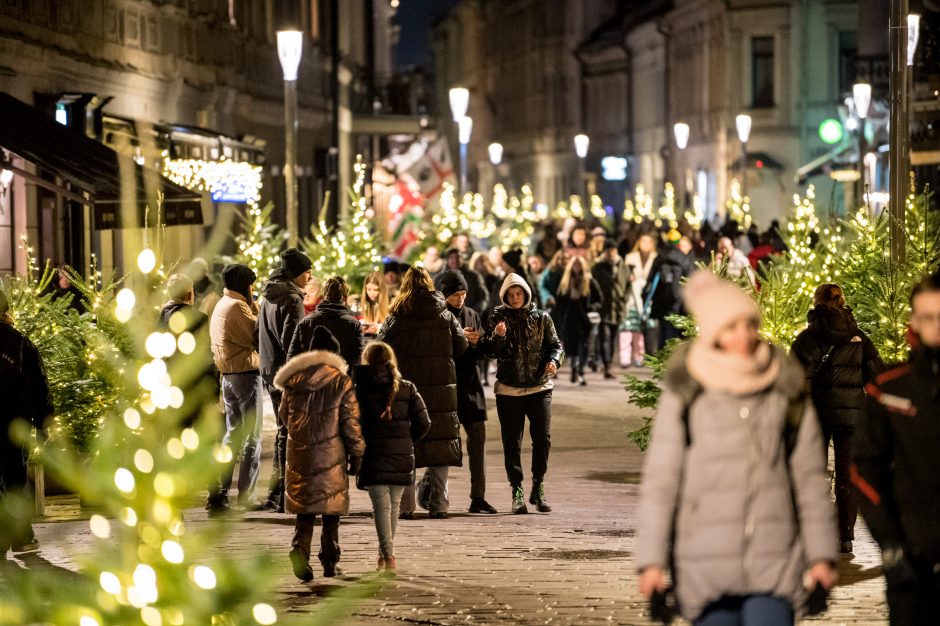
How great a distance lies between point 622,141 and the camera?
287 ft

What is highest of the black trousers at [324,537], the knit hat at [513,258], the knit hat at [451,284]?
the knit hat at [513,258]

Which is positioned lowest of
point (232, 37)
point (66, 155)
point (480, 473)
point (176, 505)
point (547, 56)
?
point (480, 473)

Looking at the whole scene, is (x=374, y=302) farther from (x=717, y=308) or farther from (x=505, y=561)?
(x=717, y=308)

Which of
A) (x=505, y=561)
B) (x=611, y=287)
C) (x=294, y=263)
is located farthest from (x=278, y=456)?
(x=611, y=287)

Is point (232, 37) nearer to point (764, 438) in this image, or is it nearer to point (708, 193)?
point (764, 438)

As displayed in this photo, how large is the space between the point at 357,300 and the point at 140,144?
→ 643 cm

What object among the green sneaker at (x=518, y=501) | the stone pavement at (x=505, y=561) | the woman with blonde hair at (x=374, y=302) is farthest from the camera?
the woman with blonde hair at (x=374, y=302)

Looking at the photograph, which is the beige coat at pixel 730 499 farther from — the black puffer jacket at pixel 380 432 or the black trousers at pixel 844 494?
the black trousers at pixel 844 494

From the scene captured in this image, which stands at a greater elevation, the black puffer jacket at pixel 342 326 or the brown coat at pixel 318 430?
the black puffer jacket at pixel 342 326

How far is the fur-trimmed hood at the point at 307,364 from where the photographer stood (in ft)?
34.6

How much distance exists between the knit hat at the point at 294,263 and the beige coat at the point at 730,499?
302 inches

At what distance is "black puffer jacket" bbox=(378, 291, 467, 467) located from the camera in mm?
12742

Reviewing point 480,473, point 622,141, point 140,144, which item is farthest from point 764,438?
point 622,141

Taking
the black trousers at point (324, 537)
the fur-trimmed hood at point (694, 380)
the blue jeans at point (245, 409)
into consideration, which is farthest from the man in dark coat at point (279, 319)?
the fur-trimmed hood at point (694, 380)
